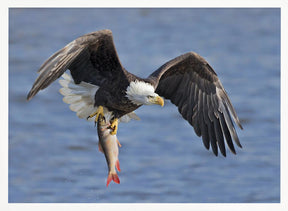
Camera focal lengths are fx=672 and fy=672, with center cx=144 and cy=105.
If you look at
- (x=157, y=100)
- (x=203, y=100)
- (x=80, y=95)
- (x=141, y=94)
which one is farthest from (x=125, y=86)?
(x=203, y=100)

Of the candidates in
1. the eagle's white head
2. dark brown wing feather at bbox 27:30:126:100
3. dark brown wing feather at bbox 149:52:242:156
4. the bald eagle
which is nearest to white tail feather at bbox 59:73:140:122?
the bald eagle

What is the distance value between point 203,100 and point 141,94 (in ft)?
3.41

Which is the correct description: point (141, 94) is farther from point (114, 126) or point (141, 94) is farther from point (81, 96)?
point (81, 96)

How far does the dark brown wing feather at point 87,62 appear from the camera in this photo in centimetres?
487

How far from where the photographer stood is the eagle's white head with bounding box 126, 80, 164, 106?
544 cm

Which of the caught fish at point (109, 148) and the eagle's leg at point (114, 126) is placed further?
the eagle's leg at point (114, 126)

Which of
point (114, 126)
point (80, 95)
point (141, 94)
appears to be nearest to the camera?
point (141, 94)

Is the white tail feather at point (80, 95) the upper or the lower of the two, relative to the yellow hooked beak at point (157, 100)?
lower

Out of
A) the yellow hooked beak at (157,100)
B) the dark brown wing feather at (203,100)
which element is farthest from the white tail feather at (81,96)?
the dark brown wing feather at (203,100)

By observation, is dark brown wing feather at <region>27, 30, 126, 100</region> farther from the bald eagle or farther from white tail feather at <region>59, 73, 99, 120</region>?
white tail feather at <region>59, 73, 99, 120</region>

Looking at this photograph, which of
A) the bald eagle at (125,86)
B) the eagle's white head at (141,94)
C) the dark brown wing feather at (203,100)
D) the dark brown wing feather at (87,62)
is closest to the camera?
the dark brown wing feather at (87,62)

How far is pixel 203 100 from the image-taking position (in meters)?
6.30

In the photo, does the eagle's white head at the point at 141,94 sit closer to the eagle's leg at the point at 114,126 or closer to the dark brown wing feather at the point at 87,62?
the dark brown wing feather at the point at 87,62
